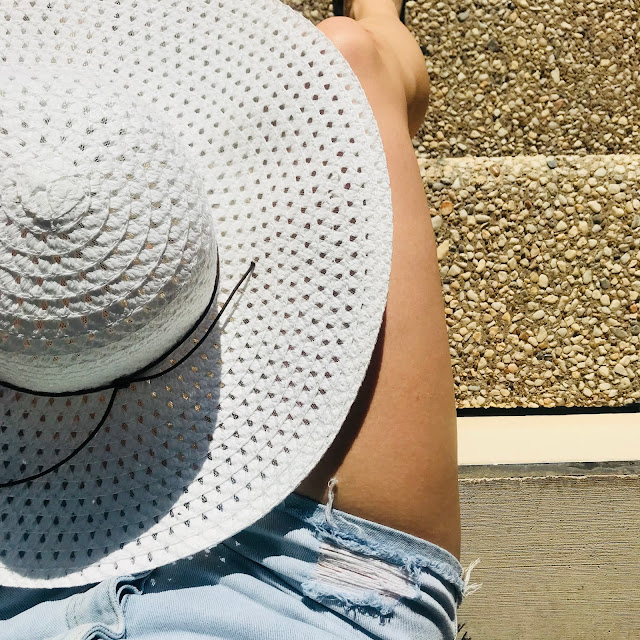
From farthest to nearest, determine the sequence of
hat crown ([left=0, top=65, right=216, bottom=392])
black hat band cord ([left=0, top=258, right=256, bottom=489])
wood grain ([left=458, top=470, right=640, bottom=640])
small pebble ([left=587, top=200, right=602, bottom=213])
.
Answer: small pebble ([left=587, top=200, right=602, bottom=213]) → wood grain ([left=458, top=470, right=640, bottom=640]) → black hat band cord ([left=0, top=258, right=256, bottom=489]) → hat crown ([left=0, top=65, right=216, bottom=392])

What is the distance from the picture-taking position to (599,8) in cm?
157

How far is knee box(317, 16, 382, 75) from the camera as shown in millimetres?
1101

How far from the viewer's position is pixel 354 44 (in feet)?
3.64

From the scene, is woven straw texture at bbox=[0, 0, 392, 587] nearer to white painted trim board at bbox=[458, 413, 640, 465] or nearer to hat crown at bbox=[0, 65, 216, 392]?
hat crown at bbox=[0, 65, 216, 392]

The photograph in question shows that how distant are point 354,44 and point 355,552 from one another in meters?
0.85

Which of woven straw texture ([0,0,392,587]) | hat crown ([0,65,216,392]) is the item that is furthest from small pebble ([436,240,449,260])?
hat crown ([0,65,216,392])

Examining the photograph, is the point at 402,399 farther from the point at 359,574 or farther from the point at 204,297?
the point at 204,297

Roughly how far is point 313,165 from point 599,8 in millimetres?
1170

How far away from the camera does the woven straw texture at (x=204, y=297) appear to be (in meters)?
0.65

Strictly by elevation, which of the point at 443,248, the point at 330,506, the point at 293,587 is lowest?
the point at 293,587

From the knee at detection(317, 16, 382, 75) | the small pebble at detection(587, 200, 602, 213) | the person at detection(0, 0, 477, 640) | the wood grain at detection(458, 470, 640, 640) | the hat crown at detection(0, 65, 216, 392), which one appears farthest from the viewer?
the small pebble at detection(587, 200, 602, 213)

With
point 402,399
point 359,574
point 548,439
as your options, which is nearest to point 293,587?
point 359,574

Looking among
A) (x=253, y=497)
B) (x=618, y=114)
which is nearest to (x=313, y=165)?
(x=253, y=497)

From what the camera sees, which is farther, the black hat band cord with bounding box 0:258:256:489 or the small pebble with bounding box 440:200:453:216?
the small pebble with bounding box 440:200:453:216
